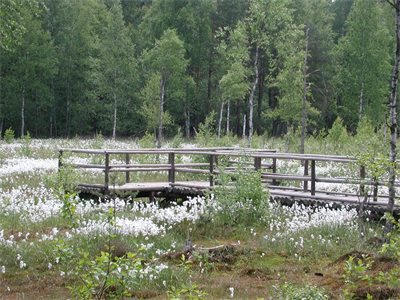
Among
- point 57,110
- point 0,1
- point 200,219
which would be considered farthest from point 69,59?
point 200,219

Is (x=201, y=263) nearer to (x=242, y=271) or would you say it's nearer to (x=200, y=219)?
(x=242, y=271)

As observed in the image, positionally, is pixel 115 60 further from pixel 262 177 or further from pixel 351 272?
pixel 351 272

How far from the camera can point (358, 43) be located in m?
39.7

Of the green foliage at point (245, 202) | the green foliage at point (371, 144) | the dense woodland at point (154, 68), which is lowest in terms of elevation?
the green foliage at point (245, 202)

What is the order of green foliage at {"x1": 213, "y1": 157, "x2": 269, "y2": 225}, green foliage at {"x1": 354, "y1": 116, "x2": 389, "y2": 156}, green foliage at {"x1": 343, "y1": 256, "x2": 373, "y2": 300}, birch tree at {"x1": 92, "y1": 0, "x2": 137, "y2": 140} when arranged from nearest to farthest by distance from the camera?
green foliage at {"x1": 343, "y1": 256, "x2": 373, "y2": 300} → green foliage at {"x1": 354, "y1": 116, "x2": 389, "y2": 156} → green foliage at {"x1": 213, "y1": 157, "x2": 269, "y2": 225} → birch tree at {"x1": 92, "y1": 0, "x2": 137, "y2": 140}

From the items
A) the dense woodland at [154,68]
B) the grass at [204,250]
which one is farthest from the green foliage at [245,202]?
the dense woodland at [154,68]

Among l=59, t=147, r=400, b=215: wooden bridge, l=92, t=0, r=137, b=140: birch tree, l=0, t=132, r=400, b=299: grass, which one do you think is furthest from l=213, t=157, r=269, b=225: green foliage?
l=92, t=0, r=137, b=140: birch tree

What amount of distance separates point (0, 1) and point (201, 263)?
361 inches

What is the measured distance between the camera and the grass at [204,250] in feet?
16.8

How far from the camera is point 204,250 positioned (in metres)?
6.26

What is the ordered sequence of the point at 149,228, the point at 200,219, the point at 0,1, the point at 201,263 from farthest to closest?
the point at 0,1 < the point at 200,219 < the point at 149,228 < the point at 201,263

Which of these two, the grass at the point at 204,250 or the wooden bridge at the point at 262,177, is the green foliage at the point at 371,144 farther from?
the grass at the point at 204,250

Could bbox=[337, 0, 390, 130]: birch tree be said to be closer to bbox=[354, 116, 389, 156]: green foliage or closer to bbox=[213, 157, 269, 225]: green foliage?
bbox=[354, 116, 389, 156]: green foliage

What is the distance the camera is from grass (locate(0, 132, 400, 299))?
16.8ft
